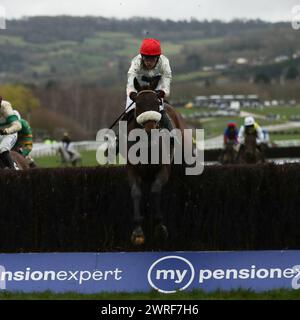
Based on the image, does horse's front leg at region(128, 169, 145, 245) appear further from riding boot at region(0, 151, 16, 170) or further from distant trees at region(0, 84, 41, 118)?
distant trees at region(0, 84, 41, 118)

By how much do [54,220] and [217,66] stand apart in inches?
6896

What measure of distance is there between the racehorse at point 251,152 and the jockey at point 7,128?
6883mm

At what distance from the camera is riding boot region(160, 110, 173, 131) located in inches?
417

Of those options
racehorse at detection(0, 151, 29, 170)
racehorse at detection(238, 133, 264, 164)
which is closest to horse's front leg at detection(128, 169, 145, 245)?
racehorse at detection(0, 151, 29, 170)

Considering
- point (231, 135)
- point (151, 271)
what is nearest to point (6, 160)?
point (151, 271)

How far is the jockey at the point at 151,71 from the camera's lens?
10438 millimetres

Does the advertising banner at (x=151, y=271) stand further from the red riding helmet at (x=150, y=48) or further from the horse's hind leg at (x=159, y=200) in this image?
the red riding helmet at (x=150, y=48)

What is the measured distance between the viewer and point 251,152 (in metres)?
18.5

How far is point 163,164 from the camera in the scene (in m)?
10.4

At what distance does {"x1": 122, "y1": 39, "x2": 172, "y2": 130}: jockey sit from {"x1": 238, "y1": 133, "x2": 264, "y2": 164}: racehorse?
312 inches

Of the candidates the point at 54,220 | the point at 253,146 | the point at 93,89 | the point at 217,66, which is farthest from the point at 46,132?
the point at 217,66

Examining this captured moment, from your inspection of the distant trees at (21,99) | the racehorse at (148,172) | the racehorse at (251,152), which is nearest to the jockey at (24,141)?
Result: the racehorse at (148,172)
